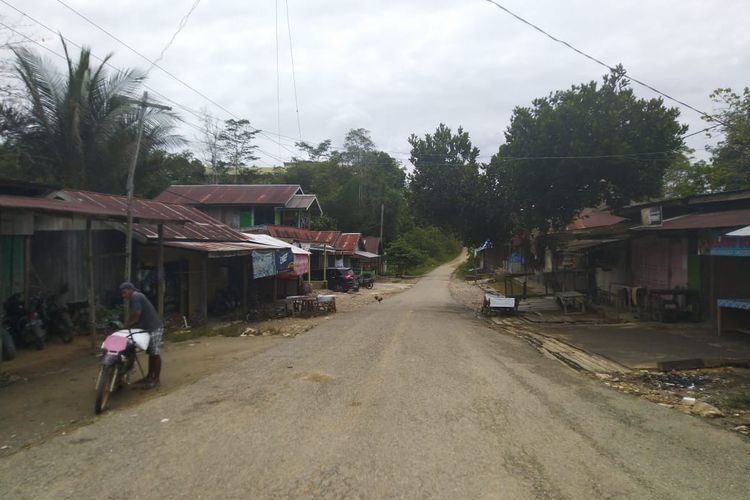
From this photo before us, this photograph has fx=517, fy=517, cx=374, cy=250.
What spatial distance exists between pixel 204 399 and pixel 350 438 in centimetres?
253

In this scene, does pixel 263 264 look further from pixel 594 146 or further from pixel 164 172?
pixel 164 172

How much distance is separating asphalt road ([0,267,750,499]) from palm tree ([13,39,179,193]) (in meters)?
14.7

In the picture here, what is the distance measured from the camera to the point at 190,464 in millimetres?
4430

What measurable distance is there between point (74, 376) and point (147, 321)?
7.78ft

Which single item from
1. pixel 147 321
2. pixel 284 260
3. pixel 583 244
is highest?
pixel 583 244

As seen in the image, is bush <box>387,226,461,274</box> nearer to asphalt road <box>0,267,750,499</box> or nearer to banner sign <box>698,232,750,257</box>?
banner sign <box>698,232,750,257</box>

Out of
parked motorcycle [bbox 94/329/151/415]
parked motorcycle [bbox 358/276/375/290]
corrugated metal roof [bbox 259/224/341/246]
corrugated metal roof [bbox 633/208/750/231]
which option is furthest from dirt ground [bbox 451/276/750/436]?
parked motorcycle [bbox 358/276/375/290]

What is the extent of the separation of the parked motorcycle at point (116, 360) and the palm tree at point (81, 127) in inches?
517

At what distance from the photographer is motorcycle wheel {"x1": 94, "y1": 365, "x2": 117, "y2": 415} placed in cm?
614

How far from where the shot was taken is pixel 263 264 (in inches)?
696

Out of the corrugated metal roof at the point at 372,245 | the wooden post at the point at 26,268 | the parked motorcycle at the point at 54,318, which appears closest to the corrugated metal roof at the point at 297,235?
the corrugated metal roof at the point at 372,245

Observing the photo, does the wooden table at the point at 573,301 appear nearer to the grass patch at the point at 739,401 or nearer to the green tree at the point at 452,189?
the green tree at the point at 452,189

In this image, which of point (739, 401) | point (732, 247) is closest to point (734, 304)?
point (732, 247)

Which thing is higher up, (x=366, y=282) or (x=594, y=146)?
(x=594, y=146)
